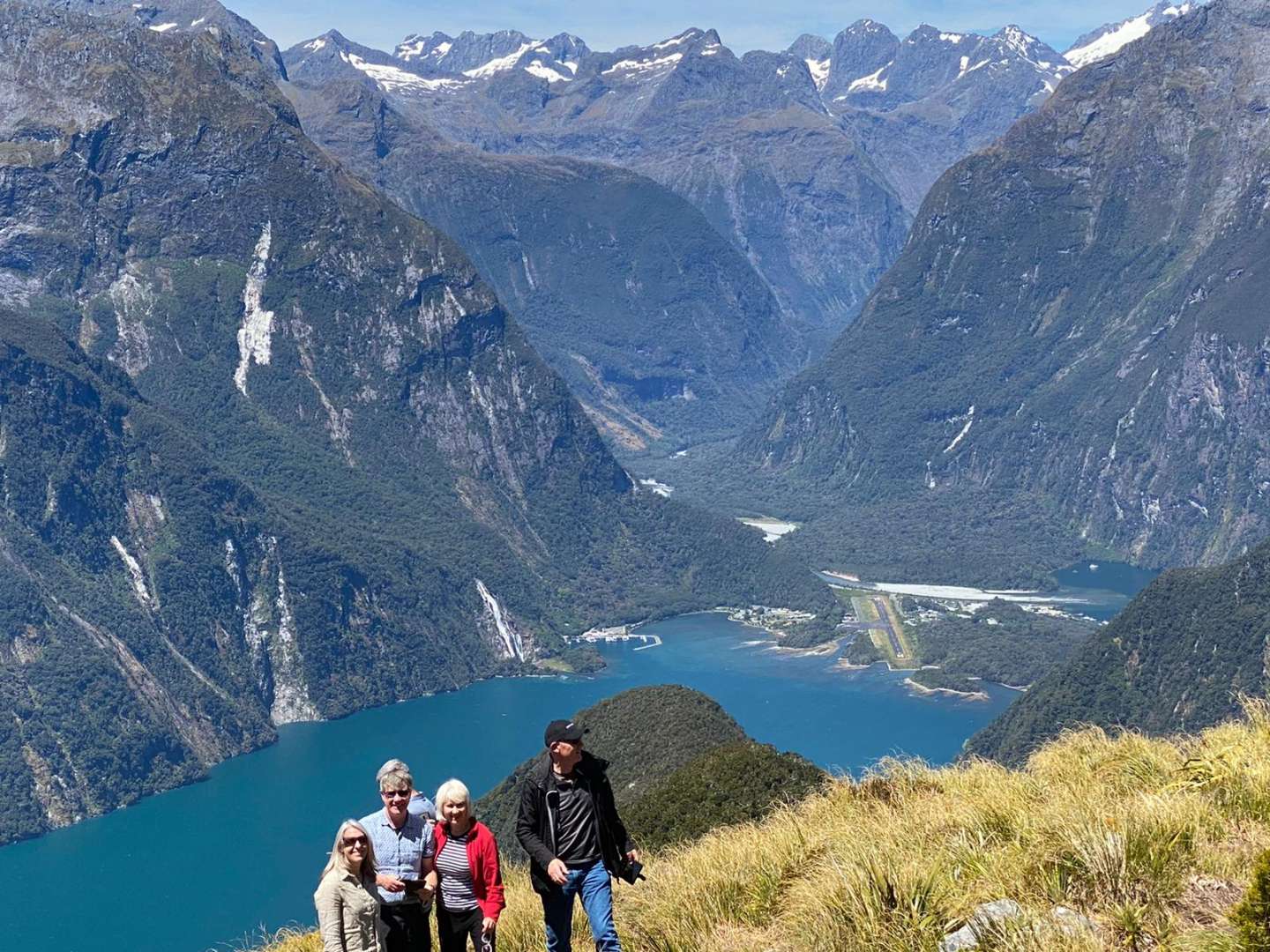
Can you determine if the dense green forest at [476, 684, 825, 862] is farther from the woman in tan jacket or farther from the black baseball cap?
the woman in tan jacket

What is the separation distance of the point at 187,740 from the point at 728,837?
17988 centimetres

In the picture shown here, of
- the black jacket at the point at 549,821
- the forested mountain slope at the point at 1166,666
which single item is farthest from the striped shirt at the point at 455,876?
the forested mountain slope at the point at 1166,666

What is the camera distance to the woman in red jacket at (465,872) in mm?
21094

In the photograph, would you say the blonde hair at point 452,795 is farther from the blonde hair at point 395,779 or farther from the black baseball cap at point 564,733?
the black baseball cap at point 564,733

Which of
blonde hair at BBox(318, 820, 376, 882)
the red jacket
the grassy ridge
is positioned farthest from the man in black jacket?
blonde hair at BBox(318, 820, 376, 882)

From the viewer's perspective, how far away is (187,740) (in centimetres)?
19675

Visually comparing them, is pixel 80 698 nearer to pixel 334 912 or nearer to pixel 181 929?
pixel 181 929

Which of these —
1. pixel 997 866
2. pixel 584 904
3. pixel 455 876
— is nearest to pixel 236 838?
pixel 455 876

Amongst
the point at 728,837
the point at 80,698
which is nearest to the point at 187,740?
the point at 80,698

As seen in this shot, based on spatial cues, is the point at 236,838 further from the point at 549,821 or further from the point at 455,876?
the point at 549,821

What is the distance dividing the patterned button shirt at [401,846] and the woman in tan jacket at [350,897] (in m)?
0.35

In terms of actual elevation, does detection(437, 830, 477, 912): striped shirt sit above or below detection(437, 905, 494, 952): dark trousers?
above

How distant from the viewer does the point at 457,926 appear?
70.3ft

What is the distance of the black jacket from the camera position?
69.5 ft
